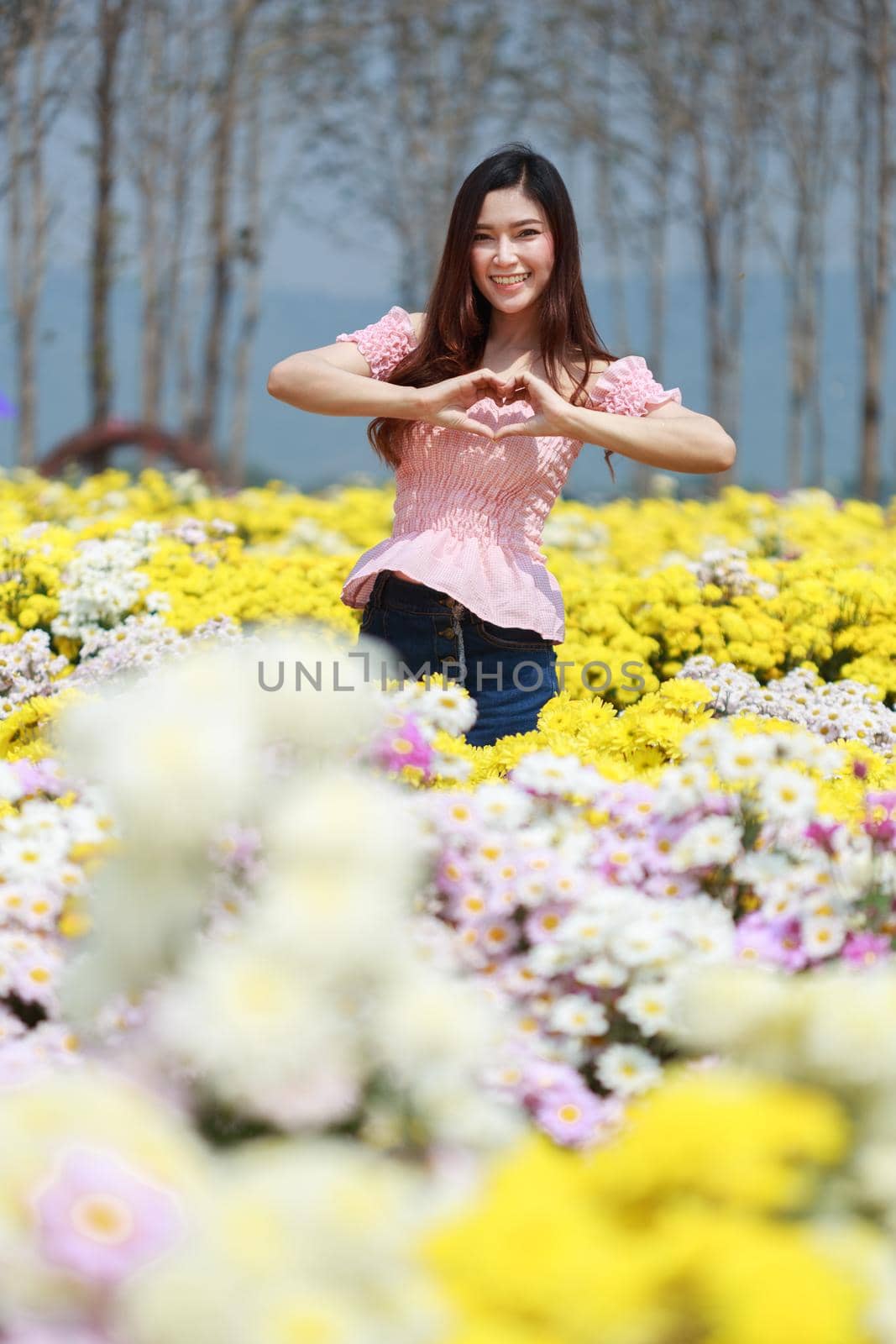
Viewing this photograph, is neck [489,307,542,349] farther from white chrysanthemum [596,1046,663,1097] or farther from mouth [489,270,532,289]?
white chrysanthemum [596,1046,663,1097]

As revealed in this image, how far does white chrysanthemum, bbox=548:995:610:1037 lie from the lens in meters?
1.46

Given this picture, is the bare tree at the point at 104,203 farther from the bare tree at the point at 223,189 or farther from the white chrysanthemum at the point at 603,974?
the white chrysanthemum at the point at 603,974

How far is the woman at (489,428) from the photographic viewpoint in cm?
280

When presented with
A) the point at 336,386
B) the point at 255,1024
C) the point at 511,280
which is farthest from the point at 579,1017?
the point at 511,280

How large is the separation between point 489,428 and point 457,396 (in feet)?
0.44

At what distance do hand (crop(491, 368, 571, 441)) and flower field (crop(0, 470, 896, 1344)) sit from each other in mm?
619

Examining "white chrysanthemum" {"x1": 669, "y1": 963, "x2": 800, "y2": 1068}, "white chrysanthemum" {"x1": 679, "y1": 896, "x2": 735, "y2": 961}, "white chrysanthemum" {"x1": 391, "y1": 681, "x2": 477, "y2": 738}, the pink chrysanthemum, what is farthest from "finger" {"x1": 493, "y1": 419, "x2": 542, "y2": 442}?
the pink chrysanthemum

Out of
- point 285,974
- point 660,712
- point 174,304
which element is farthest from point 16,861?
point 174,304

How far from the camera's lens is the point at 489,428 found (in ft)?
8.90

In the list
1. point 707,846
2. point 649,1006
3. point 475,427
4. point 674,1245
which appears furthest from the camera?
point 475,427

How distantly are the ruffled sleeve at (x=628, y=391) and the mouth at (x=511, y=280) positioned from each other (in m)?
0.27

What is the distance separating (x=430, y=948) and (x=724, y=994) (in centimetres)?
40

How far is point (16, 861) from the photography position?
1592 millimetres

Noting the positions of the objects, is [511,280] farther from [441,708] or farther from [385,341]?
[441,708]
